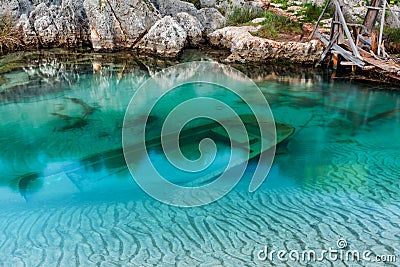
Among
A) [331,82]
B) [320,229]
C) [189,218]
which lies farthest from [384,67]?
[189,218]

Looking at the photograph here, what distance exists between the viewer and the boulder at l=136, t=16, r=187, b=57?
51.9 ft

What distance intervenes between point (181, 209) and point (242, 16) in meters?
14.3

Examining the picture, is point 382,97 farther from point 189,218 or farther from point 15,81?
point 15,81

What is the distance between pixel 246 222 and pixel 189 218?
2.43 feet

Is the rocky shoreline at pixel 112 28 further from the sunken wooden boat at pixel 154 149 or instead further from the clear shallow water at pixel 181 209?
the sunken wooden boat at pixel 154 149

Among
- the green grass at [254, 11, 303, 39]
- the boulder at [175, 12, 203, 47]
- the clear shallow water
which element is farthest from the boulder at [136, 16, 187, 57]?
the clear shallow water

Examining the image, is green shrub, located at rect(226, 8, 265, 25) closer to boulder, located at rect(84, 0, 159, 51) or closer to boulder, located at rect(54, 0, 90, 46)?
boulder, located at rect(84, 0, 159, 51)

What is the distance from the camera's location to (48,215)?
5.01 meters

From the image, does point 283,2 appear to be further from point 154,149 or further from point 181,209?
point 181,209

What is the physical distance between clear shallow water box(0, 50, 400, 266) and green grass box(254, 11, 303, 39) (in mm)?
5840

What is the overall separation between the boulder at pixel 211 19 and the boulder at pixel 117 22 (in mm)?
2591

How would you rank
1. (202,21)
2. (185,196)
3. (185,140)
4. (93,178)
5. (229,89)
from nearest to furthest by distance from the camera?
(185,196) → (93,178) → (185,140) → (229,89) → (202,21)

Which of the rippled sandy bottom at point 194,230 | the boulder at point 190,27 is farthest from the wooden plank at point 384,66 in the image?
the boulder at point 190,27

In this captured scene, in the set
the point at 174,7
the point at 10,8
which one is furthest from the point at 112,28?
Result: the point at 10,8
